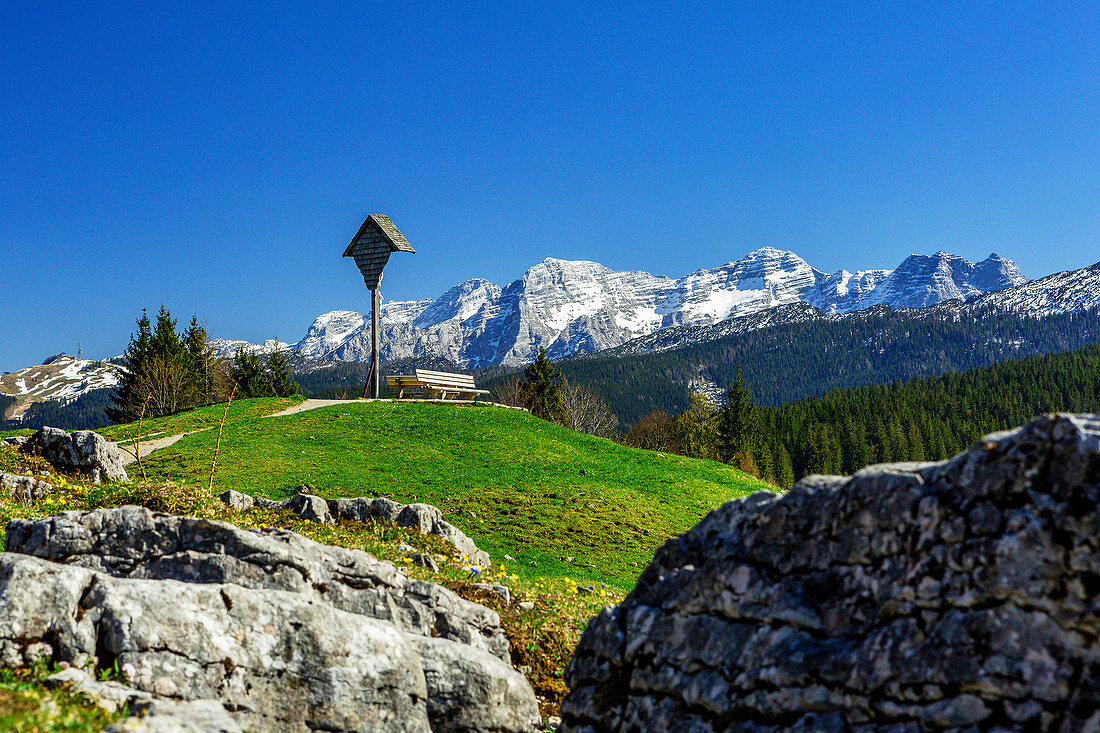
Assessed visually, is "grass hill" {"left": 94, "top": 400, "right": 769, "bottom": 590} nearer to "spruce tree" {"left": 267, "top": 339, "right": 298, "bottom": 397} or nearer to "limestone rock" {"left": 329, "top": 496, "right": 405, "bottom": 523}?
"limestone rock" {"left": 329, "top": 496, "right": 405, "bottom": 523}

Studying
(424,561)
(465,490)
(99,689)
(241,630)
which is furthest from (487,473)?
(99,689)

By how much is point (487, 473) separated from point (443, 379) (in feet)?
49.1

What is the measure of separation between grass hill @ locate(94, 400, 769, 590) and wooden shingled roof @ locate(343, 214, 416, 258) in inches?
345

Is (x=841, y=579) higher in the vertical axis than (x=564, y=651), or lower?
higher

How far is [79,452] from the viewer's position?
62.2 ft

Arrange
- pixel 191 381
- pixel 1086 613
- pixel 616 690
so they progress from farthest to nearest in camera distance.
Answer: pixel 191 381 < pixel 616 690 < pixel 1086 613

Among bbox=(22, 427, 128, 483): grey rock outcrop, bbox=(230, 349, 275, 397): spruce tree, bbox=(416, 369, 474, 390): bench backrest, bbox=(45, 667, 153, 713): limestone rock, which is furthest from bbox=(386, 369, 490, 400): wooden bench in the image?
bbox=(230, 349, 275, 397): spruce tree

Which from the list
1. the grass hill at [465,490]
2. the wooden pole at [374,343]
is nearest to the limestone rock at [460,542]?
the grass hill at [465,490]

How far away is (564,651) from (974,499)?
21.9 feet

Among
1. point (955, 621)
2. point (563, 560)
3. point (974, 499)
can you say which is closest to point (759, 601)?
point (955, 621)

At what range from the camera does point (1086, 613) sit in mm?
4125

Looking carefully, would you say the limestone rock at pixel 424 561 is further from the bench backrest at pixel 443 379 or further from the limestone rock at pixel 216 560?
the bench backrest at pixel 443 379

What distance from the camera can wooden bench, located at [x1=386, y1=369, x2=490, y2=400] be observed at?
39.5 meters

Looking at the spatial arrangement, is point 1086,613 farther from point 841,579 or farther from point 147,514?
point 147,514
